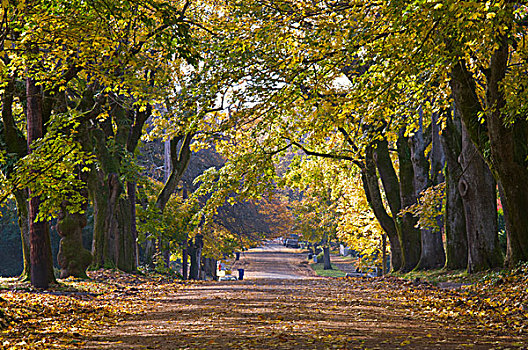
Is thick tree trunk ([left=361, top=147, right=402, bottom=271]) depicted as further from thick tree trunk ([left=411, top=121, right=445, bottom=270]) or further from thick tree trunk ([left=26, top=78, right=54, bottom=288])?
thick tree trunk ([left=26, top=78, right=54, bottom=288])

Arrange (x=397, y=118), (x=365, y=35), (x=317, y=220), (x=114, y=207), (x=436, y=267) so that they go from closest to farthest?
(x=365, y=35), (x=397, y=118), (x=436, y=267), (x=114, y=207), (x=317, y=220)

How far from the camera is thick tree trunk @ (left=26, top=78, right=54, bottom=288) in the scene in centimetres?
1330

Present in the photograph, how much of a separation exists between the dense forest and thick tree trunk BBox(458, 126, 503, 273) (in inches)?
1.4

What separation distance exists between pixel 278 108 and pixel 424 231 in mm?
7496

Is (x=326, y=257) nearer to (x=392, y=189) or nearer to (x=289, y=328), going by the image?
(x=392, y=189)

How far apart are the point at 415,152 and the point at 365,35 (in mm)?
11173

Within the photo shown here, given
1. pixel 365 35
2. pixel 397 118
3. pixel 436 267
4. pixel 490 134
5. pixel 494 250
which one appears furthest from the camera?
pixel 436 267

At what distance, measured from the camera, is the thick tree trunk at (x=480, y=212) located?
47.9 ft

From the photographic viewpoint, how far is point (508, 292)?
1101 cm

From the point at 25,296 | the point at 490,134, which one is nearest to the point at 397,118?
the point at 490,134

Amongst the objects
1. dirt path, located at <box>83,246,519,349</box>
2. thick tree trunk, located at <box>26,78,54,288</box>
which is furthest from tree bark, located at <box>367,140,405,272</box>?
thick tree trunk, located at <box>26,78,54,288</box>

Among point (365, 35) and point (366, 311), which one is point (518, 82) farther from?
point (366, 311)

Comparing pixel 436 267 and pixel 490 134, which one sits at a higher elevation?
pixel 490 134

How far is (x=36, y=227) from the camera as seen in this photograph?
43.8 feet
